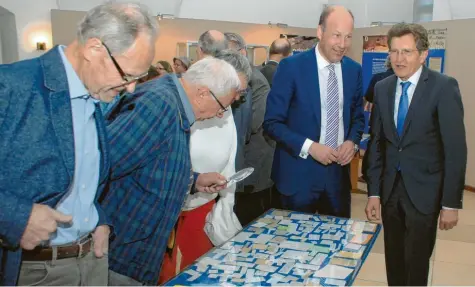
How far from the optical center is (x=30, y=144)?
4.09 ft

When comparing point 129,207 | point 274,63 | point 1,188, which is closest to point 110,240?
point 129,207

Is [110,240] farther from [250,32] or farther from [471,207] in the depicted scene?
[250,32]

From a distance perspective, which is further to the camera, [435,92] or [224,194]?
[224,194]

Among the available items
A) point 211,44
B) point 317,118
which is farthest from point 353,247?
point 211,44

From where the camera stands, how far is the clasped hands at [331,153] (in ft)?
7.87

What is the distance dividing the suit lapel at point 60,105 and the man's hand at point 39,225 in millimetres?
133

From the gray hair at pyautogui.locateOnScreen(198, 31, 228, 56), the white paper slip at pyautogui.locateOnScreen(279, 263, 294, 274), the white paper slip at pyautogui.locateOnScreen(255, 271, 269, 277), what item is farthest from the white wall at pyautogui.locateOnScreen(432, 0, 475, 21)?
the white paper slip at pyautogui.locateOnScreen(255, 271, 269, 277)

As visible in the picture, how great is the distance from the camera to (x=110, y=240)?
1.76 meters

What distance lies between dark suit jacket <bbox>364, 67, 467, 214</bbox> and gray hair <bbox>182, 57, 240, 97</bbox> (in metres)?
0.99

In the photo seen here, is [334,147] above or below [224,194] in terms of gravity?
above

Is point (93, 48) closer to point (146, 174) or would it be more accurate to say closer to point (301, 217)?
point (146, 174)

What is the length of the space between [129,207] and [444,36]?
226 inches

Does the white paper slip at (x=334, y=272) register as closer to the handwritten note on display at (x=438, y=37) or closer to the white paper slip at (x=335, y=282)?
the white paper slip at (x=335, y=282)

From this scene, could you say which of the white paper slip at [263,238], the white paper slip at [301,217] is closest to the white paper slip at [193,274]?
the white paper slip at [263,238]
